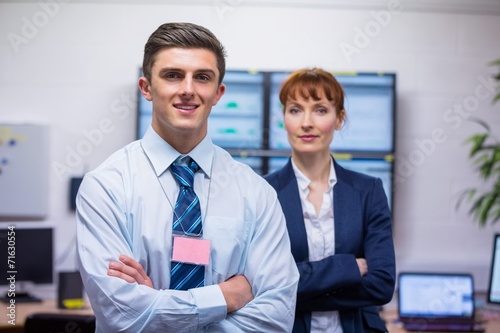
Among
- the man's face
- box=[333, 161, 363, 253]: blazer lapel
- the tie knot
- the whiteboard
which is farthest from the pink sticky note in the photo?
the whiteboard

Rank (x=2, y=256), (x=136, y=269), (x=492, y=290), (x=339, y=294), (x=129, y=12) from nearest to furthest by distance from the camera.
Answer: (x=136, y=269) < (x=339, y=294) < (x=492, y=290) < (x=2, y=256) < (x=129, y=12)

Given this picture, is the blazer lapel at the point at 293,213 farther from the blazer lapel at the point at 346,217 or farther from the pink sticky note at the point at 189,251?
the pink sticky note at the point at 189,251

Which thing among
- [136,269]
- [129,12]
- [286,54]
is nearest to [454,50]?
[286,54]

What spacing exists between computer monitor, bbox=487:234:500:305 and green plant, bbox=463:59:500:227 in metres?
0.15

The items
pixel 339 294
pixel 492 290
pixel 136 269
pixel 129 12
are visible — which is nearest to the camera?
pixel 136 269

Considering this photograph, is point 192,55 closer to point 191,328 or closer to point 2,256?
point 191,328

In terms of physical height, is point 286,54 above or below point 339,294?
above

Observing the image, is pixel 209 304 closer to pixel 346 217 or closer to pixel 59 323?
pixel 346 217

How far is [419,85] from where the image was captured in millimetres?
3975

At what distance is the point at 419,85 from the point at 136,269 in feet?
9.36

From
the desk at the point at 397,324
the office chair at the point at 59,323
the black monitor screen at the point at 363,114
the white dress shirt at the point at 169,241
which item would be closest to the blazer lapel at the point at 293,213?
the white dress shirt at the point at 169,241

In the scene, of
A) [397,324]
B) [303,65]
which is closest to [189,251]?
[397,324]

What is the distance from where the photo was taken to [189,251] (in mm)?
1576

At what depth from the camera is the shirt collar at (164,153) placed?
1.67m
